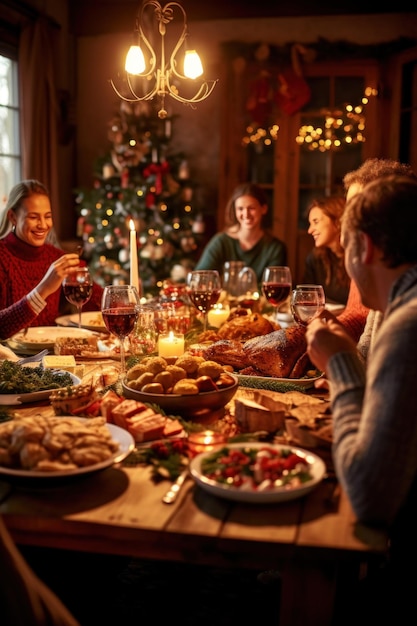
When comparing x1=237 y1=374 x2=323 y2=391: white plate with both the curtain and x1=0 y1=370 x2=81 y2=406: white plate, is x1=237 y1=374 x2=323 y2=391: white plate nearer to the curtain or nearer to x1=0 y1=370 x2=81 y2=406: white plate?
x1=0 y1=370 x2=81 y2=406: white plate

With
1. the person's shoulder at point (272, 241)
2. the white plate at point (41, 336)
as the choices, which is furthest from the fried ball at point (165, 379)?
the person's shoulder at point (272, 241)

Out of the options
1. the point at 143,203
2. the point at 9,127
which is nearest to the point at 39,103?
the point at 9,127

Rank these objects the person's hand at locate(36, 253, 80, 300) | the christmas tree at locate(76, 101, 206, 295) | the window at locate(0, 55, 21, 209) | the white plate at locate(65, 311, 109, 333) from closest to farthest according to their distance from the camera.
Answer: the person's hand at locate(36, 253, 80, 300)
the white plate at locate(65, 311, 109, 333)
the window at locate(0, 55, 21, 209)
the christmas tree at locate(76, 101, 206, 295)

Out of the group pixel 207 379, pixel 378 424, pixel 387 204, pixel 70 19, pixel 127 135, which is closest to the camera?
pixel 378 424

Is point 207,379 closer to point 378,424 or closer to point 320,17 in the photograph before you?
point 378,424

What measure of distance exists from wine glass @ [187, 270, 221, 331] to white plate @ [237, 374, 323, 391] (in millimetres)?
570

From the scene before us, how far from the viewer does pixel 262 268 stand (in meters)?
4.34

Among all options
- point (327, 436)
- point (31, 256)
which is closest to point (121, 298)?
point (327, 436)

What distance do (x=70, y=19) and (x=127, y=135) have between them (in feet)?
4.56

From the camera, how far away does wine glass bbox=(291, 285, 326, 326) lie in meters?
1.95

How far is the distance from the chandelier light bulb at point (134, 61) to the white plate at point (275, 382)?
1358mm

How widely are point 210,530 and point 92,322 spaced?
167 centimetres

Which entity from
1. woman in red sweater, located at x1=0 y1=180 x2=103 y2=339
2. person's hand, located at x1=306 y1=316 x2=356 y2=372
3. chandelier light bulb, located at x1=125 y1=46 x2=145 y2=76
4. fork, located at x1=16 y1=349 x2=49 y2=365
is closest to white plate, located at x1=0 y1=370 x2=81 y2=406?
fork, located at x1=16 y1=349 x2=49 y2=365

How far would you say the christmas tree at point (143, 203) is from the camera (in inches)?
227
